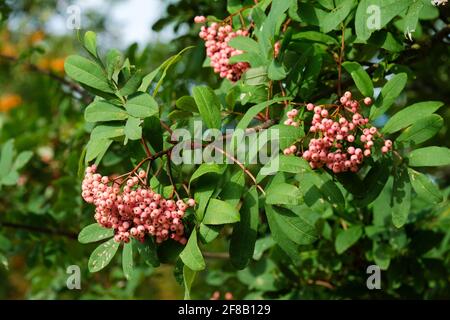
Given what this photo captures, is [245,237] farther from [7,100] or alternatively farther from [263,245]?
[7,100]

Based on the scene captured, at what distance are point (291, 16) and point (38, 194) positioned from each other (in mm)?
1796

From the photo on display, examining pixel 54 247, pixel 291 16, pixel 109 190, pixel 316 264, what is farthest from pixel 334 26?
pixel 54 247

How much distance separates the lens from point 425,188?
1.38m

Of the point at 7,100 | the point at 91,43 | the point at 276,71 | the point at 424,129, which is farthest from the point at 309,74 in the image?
the point at 7,100

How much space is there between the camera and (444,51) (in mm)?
2031

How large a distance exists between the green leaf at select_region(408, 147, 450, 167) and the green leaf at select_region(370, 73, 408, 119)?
0.12m

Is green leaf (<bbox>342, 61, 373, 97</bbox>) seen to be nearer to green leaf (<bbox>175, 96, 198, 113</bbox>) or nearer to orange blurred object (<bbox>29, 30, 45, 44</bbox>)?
green leaf (<bbox>175, 96, 198, 113</bbox>)

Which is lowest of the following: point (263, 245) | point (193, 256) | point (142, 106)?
point (193, 256)

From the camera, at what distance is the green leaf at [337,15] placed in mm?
1435

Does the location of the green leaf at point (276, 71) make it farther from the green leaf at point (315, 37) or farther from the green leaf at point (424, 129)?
the green leaf at point (424, 129)

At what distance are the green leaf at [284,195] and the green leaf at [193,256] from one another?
0.18 m

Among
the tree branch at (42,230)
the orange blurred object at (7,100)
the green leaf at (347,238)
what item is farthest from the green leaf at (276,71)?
the orange blurred object at (7,100)

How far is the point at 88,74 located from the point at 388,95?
694mm
